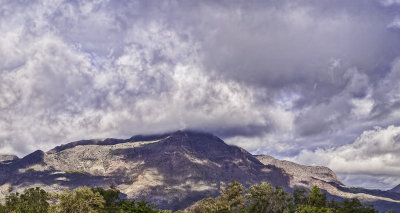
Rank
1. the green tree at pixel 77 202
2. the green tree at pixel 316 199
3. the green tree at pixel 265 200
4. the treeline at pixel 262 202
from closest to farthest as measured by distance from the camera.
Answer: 1. the green tree at pixel 77 202
2. the treeline at pixel 262 202
3. the green tree at pixel 265 200
4. the green tree at pixel 316 199

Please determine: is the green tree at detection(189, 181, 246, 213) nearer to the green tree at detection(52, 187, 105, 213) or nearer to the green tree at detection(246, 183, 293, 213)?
the green tree at detection(246, 183, 293, 213)

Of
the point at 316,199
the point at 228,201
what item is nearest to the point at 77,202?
the point at 228,201

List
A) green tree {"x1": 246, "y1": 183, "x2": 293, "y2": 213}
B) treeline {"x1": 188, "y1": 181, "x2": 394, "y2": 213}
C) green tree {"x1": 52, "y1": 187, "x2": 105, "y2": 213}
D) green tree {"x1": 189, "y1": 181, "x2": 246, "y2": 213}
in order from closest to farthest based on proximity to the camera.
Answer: green tree {"x1": 52, "y1": 187, "x2": 105, "y2": 213}
green tree {"x1": 189, "y1": 181, "x2": 246, "y2": 213}
treeline {"x1": 188, "y1": 181, "x2": 394, "y2": 213}
green tree {"x1": 246, "y1": 183, "x2": 293, "y2": 213}

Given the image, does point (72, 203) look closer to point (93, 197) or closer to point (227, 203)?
point (93, 197)

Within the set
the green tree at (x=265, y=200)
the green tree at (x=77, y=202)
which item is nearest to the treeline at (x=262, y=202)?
the green tree at (x=265, y=200)

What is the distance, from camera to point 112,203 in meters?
192

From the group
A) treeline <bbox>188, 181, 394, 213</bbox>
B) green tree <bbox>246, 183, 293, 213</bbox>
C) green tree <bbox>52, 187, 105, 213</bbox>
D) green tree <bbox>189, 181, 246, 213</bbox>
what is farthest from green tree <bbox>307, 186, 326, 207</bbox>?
green tree <bbox>52, 187, 105, 213</bbox>

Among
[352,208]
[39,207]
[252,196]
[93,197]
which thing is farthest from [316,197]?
[39,207]

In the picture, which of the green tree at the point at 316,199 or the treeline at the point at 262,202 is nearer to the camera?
the treeline at the point at 262,202

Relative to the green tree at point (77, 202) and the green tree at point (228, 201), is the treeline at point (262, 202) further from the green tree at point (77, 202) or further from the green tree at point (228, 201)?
the green tree at point (77, 202)

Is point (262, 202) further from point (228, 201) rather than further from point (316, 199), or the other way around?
point (316, 199)

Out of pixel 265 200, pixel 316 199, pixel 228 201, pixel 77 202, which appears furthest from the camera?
pixel 316 199

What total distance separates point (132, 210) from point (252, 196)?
5582cm

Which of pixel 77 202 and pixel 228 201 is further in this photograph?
pixel 228 201
